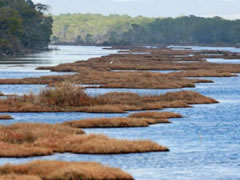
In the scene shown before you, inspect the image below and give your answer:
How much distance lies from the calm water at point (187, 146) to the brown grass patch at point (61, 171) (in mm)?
1816

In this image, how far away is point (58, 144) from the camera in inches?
1312

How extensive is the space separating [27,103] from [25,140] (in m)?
18.6

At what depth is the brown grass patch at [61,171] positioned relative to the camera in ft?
83.5

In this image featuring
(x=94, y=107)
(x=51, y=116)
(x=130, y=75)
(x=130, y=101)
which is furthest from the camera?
(x=130, y=75)

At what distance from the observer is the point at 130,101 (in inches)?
2224

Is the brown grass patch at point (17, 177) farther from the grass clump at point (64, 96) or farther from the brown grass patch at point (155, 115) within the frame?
the grass clump at point (64, 96)

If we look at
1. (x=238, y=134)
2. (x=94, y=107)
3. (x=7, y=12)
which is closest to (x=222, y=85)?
(x=94, y=107)

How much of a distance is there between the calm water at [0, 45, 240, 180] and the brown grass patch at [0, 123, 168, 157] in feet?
2.19

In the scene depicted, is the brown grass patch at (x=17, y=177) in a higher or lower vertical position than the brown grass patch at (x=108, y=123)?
higher

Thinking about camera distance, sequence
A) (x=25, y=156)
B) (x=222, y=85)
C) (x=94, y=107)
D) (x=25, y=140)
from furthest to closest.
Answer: (x=222, y=85), (x=94, y=107), (x=25, y=140), (x=25, y=156)

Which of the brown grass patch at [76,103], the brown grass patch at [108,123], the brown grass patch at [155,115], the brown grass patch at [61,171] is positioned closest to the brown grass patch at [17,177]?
the brown grass patch at [61,171]

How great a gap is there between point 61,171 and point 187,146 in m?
11.6

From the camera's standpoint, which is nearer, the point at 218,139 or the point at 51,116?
the point at 218,139

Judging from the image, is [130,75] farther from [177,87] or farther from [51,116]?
[51,116]
